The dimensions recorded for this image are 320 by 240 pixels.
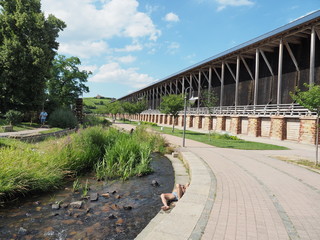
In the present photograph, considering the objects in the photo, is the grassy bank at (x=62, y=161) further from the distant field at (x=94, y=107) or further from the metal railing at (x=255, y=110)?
the distant field at (x=94, y=107)

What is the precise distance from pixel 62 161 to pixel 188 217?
197 inches

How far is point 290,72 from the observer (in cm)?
2434

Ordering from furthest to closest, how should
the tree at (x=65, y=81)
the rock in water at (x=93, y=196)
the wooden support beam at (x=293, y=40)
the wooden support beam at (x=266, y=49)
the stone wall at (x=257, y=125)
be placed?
the tree at (x=65, y=81), the wooden support beam at (x=266, y=49), the wooden support beam at (x=293, y=40), the stone wall at (x=257, y=125), the rock in water at (x=93, y=196)

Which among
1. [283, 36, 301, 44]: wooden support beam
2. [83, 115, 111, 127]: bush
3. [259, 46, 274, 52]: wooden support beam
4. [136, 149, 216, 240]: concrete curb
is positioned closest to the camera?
[136, 149, 216, 240]: concrete curb

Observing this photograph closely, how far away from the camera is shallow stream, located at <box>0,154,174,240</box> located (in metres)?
4.19

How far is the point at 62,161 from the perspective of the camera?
7.27m

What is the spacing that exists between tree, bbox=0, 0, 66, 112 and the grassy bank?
48.3 ft

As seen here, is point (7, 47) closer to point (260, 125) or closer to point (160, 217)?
point (160, 217)

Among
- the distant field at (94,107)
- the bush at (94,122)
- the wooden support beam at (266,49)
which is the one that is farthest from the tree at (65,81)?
the distant field at (94,107)

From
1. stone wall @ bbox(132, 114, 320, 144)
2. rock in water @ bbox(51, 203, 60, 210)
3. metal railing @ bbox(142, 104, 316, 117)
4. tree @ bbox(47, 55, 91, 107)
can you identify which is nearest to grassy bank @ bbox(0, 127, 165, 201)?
rock in water @ bbox(51, 203, 60, 210)

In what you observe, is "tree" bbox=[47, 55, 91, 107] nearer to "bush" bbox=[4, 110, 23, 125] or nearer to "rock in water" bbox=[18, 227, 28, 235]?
"bush" bbox=[4, 110, 23, 125]

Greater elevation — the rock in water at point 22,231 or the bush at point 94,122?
the bush at point 94,122

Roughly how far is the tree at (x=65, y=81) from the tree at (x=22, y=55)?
52.7 feet

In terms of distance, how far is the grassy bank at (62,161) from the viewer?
219 inches
